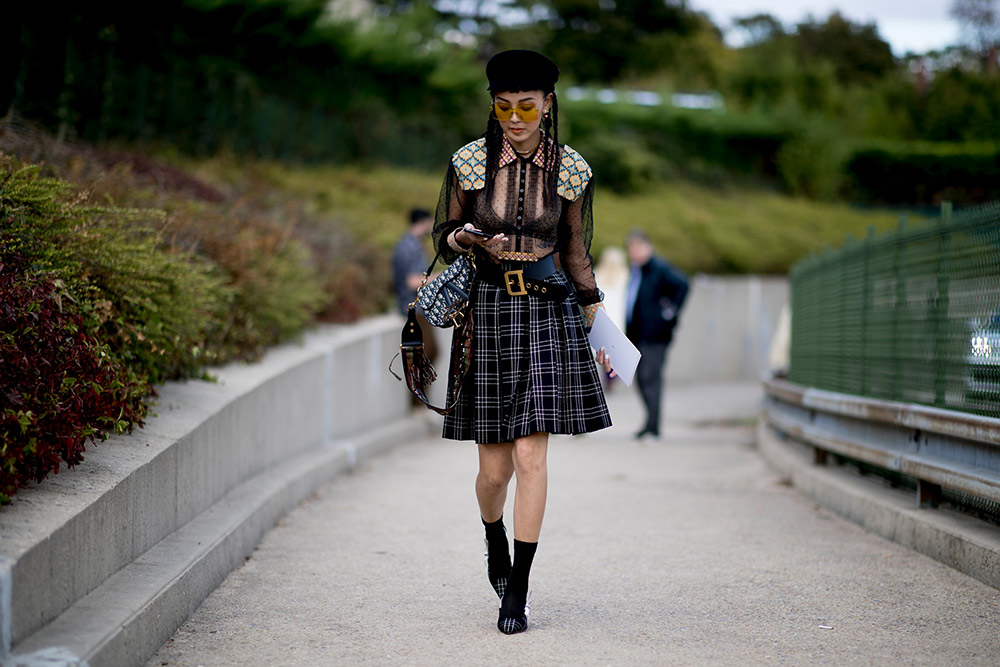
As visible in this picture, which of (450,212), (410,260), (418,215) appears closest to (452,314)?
(450,212)

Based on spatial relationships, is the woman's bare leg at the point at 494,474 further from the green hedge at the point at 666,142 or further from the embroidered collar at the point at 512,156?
the green hedge at the point at 666,142

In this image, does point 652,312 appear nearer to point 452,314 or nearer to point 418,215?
point 418,215

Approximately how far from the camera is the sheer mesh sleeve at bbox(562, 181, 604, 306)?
4.73m

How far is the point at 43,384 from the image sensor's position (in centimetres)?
402

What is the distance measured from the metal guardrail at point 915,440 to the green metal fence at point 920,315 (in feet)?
0.49

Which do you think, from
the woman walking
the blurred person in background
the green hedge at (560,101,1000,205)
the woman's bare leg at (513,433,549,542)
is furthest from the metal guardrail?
the green hedge at (560,101,1000,205)

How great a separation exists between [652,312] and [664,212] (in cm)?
1397

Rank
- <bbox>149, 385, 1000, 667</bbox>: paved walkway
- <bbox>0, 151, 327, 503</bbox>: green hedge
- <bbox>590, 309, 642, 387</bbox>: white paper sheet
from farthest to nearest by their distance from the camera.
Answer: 1. <bbox>590, 309, 642, 387</bbox>: white paper sheet
2. <bbox>149, 385, 1000, 667</bbox>: paved walkway
3. <bbox>0, 151, 327, 503</bbox>: green hedge

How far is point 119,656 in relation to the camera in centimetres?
370

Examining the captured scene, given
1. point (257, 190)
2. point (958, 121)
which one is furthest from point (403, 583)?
point (958, 121)

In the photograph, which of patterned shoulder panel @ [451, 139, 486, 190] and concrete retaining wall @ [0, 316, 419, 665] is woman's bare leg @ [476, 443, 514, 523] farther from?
concrete retaining wall @ [0, 316, 419, 665]

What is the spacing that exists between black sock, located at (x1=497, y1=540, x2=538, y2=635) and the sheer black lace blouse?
3.48 ft

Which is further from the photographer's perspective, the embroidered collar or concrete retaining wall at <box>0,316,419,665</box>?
the embroidered collar

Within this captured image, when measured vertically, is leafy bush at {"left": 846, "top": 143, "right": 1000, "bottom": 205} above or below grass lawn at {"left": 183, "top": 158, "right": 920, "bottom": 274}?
above
